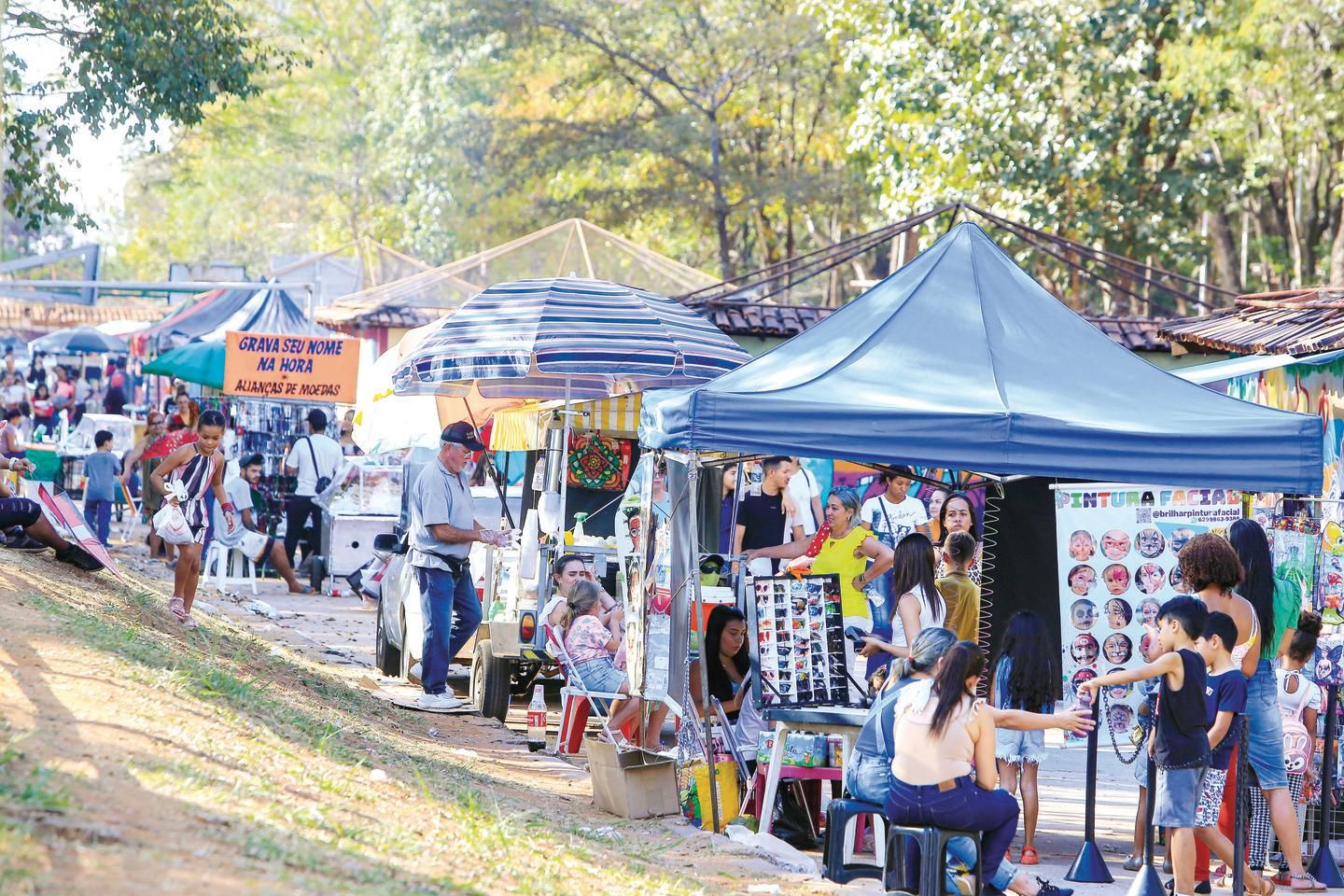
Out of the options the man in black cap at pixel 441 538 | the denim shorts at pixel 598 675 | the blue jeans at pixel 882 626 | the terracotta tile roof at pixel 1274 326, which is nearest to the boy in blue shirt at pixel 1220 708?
the blue jeans at pixel 882 626

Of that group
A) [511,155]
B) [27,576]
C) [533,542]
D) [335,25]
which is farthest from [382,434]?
[335,25]

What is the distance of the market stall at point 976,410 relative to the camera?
736cm

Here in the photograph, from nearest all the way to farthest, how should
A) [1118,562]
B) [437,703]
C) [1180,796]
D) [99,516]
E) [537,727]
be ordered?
[1180,796] → [1118,562] → [537,727] → [437,703] → [99,516]

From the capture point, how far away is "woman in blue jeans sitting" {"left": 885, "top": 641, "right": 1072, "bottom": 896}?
6.49 metres

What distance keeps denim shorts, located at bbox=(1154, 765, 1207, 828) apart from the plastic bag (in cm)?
663

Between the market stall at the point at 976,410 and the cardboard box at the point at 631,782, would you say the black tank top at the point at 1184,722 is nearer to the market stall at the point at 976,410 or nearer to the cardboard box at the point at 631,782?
the market stall at the point at 976,410

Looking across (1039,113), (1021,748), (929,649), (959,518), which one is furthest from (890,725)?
(1039,113)

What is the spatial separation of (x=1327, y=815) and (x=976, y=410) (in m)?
2.75

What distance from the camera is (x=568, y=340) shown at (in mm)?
10633

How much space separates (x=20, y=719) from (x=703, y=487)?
177 inches

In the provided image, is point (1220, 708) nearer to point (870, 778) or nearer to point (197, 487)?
point (870, 778)

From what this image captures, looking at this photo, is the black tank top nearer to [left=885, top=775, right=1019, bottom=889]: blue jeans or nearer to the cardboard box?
[left=885, top=775, right=1019, bottom=889]: blue jeans

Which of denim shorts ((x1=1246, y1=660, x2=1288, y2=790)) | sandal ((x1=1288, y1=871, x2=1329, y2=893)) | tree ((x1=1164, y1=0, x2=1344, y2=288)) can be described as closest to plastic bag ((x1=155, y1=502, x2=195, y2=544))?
denim shorts ((x1=1246, y1=660, x2=1288, y2=790))

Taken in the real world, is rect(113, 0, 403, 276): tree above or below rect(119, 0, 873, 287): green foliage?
above
